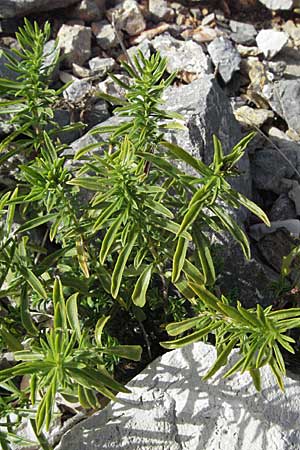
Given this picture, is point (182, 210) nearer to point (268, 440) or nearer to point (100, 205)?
point (100, 205)

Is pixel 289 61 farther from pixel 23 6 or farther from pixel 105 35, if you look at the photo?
pixel 23 6

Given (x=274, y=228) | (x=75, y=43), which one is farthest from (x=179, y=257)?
(x=75, y=43)

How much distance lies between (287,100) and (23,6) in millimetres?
1644

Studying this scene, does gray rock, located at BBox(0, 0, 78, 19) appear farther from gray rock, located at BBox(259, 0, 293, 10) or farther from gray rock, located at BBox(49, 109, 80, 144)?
gray rock, located at BBox(259, 0, 293, 10)

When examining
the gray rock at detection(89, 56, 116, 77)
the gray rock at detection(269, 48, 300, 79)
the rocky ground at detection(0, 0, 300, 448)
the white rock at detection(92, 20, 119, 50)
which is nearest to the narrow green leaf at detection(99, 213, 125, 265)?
the rocky ground at detection(0, 0, 300, 448)

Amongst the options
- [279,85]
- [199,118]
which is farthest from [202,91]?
[279,85]

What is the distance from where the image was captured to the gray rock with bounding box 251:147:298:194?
3.70 m

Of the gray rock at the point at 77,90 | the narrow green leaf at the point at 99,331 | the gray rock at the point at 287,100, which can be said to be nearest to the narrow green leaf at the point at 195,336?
the narrow green leaf at the point at 99,331

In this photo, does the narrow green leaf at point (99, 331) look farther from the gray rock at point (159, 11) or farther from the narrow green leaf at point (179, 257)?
the gray rock at point (159, 11)

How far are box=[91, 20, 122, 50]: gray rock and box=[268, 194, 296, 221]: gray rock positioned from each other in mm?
1439

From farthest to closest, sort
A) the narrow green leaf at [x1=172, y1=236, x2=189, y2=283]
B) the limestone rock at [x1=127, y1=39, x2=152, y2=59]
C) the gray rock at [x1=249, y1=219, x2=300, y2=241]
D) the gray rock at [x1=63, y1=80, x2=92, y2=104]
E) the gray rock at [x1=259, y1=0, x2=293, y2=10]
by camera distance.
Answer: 1. the gray rock at [x1=259, y1=0, x2=293, y2=10]
2. the limestone rock at [x1=127, y1=39, x2=152, y2=59]
3. the gray rock at [x1=63, y1=80, x2=92, y2=104]
4. the gray rock at [x1=249, y1=219, x2=300, y2=241]
5. the narrow green leaf at [x1=172, y1=236, x2=189, y2=283]

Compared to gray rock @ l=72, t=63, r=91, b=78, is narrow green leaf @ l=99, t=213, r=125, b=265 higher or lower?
higher

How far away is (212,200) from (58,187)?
524mm

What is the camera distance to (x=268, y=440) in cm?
245
